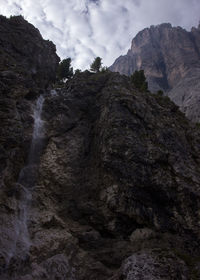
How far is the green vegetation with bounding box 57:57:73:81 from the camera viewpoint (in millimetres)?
44750

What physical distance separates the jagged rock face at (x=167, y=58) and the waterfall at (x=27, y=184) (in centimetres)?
5598

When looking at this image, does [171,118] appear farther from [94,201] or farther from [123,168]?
[94,201]

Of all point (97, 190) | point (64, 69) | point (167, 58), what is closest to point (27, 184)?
point (97, 190)

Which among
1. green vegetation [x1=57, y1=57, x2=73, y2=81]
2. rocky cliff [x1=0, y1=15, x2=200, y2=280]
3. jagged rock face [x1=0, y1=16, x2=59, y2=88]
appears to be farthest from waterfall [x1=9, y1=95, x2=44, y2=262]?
green vegetation [x1=57, y1=57, x2=73, y2=81]

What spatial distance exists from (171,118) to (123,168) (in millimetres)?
10387

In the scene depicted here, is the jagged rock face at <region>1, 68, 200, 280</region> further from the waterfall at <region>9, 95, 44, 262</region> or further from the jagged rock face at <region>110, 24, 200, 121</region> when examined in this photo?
the jagged rock face at <region>110, 24, 200, 121</region>

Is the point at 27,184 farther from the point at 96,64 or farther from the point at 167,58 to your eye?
the point at 167,58

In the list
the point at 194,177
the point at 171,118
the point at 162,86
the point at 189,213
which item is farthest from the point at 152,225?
the point at 162,86

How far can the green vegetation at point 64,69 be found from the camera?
44.8 meters

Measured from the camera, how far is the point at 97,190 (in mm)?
17781

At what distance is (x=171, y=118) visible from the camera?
24.8 metres

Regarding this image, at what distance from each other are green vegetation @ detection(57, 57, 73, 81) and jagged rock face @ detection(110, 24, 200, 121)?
38282 millimetres

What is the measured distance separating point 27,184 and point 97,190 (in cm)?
566

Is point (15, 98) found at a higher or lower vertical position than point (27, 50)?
lower
